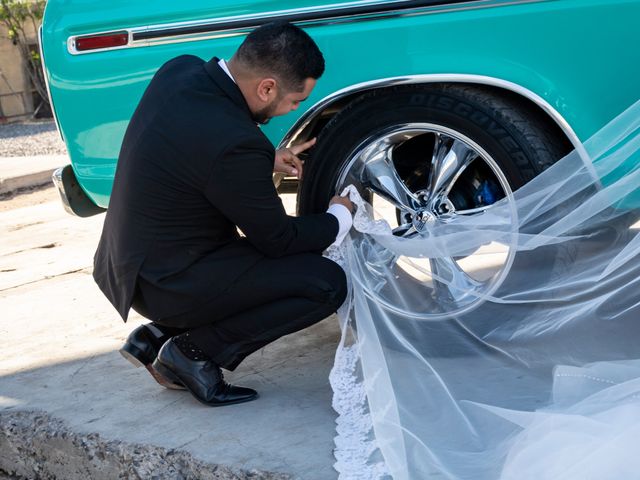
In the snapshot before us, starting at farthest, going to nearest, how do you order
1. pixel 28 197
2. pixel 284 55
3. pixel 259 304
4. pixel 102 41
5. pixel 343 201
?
pixel 28 197
pixel 102 41
pixel 343 201
pixel 259 304
pixel 284 55

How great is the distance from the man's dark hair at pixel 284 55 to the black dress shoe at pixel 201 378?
95 centimetres

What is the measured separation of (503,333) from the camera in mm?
2822

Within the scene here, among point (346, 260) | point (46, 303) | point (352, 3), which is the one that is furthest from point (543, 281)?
point (46, 303)

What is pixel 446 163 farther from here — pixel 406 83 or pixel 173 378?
pixel 173 378

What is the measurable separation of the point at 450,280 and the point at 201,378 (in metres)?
0.88

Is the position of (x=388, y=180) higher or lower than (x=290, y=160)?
lower

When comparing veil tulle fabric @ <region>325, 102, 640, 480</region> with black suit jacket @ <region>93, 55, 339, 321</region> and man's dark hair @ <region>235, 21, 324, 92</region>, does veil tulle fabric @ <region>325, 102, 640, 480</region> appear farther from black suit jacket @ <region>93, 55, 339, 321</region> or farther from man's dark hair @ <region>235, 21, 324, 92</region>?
man's dark hair @ <region>235, 21, 324, 92</region>

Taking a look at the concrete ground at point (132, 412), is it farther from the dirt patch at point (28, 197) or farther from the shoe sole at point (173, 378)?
the dirt patch at point (28, 197)

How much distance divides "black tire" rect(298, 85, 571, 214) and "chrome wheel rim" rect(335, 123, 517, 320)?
3 centimetres

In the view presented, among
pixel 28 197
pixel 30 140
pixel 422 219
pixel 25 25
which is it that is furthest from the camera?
pixel 25 25

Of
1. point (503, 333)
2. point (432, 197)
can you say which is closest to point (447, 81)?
point (432, 197)

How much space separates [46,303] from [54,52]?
147 cm

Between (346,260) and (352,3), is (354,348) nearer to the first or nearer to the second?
(346,260)

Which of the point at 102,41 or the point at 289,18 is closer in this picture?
the point at 289,18
